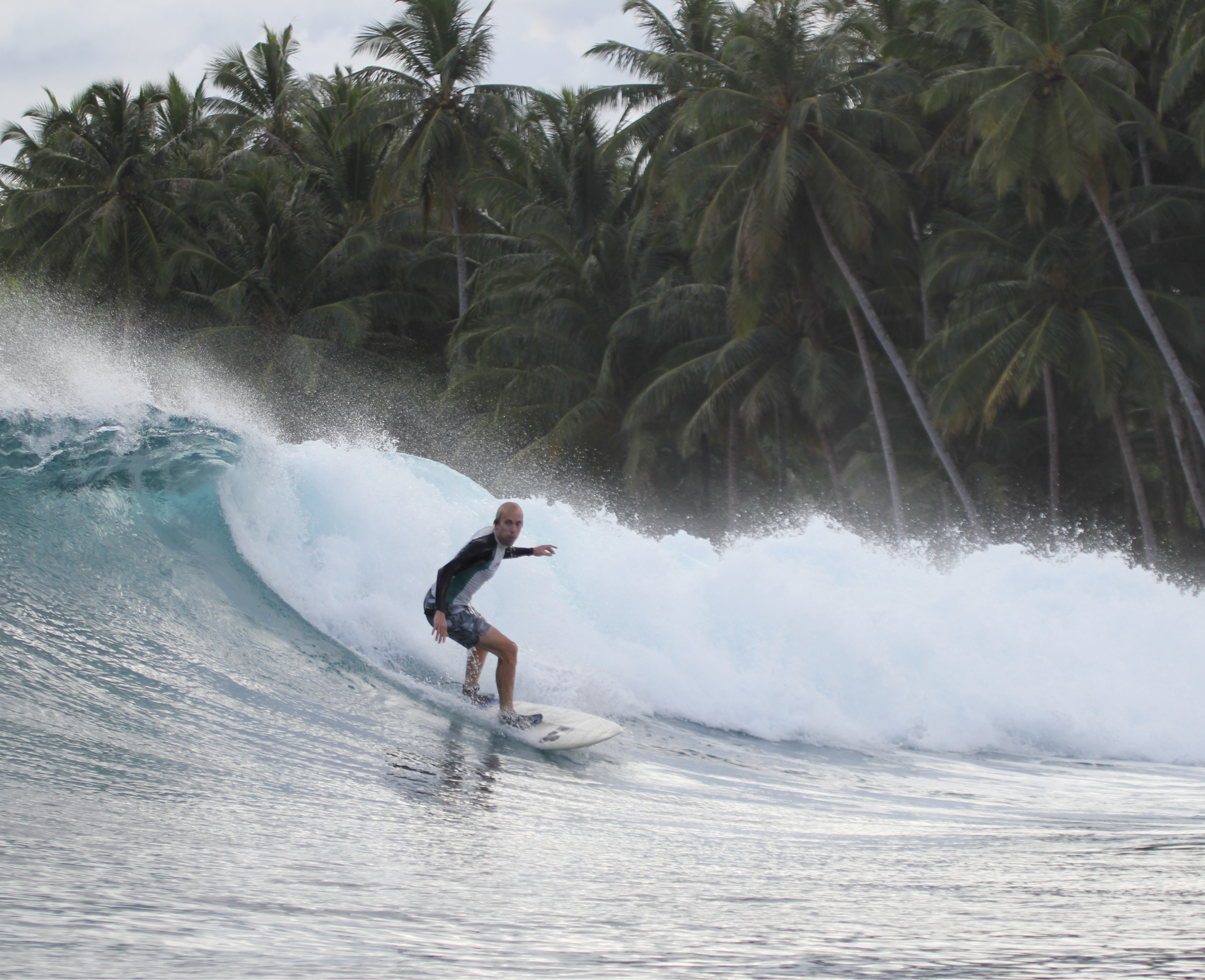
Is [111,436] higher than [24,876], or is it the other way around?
[111,436]

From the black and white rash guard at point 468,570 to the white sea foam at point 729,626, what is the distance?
124cm

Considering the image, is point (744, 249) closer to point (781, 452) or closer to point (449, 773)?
point (781, 452)

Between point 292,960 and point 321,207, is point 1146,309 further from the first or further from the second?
point 321,207

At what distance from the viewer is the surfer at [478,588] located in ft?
19.6

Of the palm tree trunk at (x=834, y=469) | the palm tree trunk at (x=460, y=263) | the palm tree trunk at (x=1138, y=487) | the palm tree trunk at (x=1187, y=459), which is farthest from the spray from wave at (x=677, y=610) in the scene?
the palm tree trunk at (x=460, y=263)

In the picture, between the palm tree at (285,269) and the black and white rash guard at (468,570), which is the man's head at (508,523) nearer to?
the black and white rash guard at (468,570)

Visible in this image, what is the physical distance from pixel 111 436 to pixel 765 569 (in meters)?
5.51

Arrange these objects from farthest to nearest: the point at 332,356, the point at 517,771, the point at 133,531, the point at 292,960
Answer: the point at 332,356, the point at 133,531, the point at 517,771, the point at 292,960

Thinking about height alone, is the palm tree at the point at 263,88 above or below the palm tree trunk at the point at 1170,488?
above

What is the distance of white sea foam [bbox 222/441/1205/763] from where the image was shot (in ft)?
26.2

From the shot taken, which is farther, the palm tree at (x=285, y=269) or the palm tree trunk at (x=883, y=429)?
the palm tree at (x=285, y=269)

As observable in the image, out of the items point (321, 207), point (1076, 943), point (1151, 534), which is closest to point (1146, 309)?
point (1151, 534)

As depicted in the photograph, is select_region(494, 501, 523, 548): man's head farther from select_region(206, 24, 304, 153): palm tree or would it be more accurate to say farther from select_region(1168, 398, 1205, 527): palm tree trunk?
select_region(206, 24, 304, 153): palm tree

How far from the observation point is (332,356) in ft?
93.7
